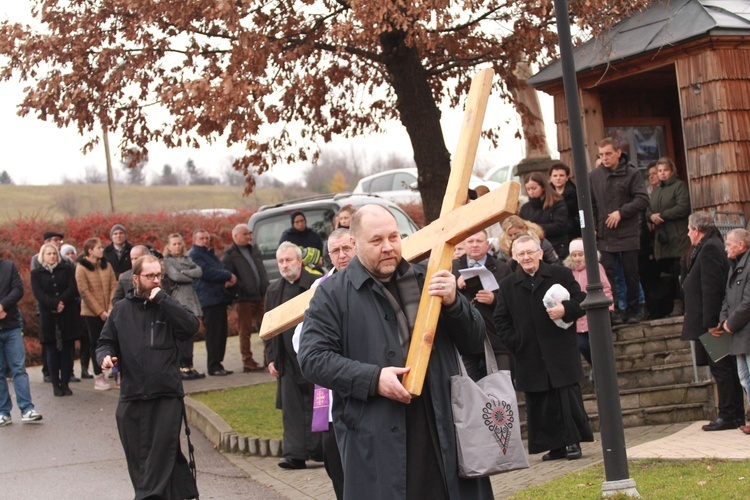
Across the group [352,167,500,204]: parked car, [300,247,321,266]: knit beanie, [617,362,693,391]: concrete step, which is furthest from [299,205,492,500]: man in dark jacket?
[352,167,500,204]: parked car

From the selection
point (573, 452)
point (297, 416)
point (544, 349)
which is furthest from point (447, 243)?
point (297, 416)

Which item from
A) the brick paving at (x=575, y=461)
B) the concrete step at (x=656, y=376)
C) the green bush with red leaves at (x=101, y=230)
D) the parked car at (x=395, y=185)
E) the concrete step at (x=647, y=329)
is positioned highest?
the parked car at (x=395, y=185)

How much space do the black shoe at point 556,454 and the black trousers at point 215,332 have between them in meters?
7.48

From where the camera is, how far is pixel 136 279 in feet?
28.7

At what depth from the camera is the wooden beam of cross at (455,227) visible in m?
4.95

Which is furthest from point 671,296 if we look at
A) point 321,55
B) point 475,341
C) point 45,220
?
point 45,220

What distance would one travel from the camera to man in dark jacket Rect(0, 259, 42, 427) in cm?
1300

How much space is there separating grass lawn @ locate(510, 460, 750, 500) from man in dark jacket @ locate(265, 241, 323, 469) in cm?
283

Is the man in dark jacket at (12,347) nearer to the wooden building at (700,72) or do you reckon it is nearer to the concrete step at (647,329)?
the concrete step at (647,329)

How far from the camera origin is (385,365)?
16.6 ft

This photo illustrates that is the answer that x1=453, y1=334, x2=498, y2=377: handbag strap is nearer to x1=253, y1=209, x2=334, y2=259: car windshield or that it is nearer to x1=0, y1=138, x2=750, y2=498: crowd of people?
x1=0, y1=138, x2=750, y2=498: crowd of people

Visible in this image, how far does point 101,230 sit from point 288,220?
8.85 m

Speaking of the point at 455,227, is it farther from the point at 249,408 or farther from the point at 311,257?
the point at 249,408

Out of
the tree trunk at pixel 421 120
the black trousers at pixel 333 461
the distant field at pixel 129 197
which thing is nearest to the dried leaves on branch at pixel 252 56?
the tree trunk at pixel 421 120
